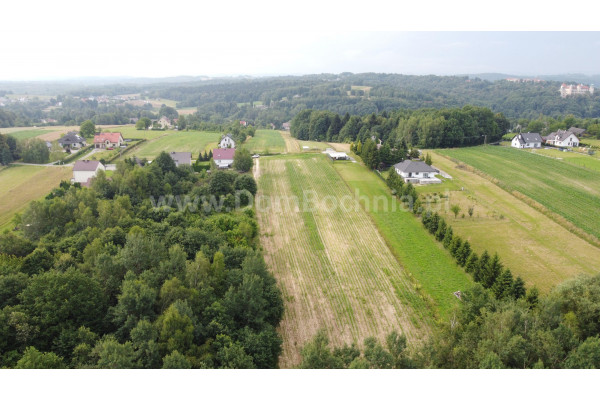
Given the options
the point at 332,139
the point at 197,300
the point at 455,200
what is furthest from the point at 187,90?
the point at 197,300

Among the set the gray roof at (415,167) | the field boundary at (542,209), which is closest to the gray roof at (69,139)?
the gray roof at (415,167)

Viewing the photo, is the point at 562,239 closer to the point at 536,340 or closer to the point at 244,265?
the point at 536,340

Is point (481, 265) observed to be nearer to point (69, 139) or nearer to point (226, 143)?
point (226, 143)

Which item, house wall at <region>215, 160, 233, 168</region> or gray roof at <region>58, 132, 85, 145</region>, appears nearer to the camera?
house wall at <region>215, 160, 233, 168</region>

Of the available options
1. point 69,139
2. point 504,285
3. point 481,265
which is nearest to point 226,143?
point 69,139

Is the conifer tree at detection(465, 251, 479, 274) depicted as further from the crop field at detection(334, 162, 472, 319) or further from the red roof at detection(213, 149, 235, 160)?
the red roof at detection(213, 149, 235, 160)

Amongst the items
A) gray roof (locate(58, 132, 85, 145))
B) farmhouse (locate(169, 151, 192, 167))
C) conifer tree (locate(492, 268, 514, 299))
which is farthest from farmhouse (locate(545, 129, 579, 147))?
gray roof (locate(58, 132, 85, 145))
